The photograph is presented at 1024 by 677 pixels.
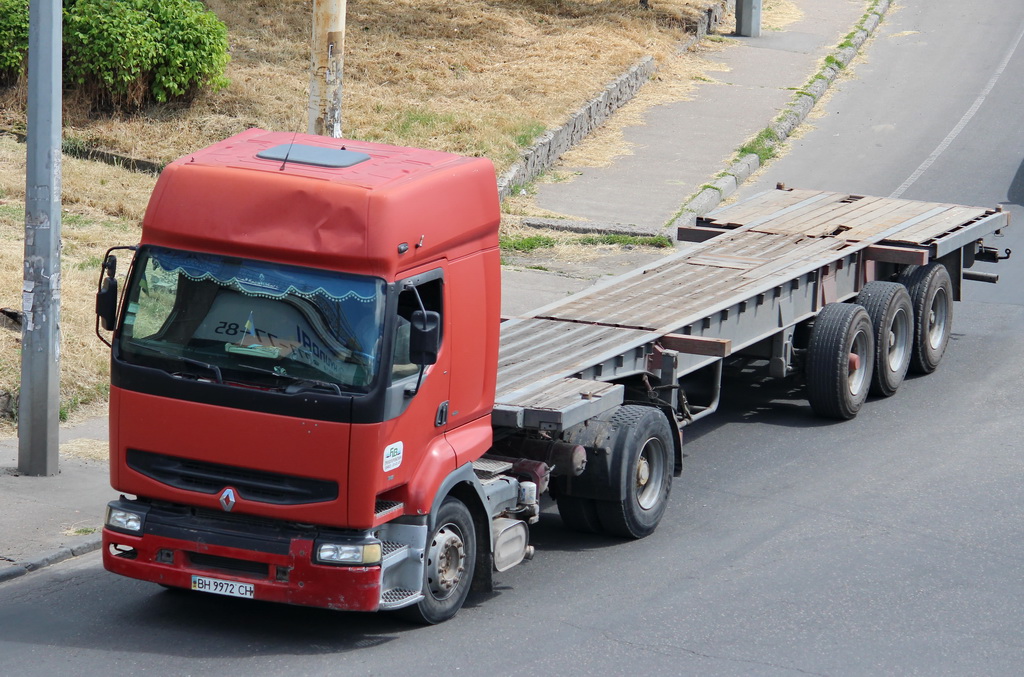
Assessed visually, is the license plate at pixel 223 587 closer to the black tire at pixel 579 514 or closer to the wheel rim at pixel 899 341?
the black tire at pixel 579 514

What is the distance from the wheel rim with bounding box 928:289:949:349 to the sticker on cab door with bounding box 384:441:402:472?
7946mm

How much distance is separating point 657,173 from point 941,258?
6437 mm

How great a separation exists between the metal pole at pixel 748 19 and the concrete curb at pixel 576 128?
1.20 m

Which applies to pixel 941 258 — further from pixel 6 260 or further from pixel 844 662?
pixel 6 260

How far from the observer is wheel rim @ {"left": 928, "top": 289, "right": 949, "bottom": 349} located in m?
13.7

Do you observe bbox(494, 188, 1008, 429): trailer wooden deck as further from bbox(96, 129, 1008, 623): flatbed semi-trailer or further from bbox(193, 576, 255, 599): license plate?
bbox(193, 576, 255, 599): license plate

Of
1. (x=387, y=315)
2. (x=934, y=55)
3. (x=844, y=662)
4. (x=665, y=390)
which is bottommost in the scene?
(x=844, y=662)

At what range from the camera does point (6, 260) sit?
13.8 m

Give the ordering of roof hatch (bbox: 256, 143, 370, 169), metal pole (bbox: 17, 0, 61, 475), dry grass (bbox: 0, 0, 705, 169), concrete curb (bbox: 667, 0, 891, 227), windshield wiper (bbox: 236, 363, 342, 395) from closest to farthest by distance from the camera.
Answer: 1. windshield wiper (bbox: 236, 363, 342, 395)
2. roof hatch (bbox: 256, 143, 370, 169)
3. metal pole (bbox: 17, 0, 61, 475)
4. concrete curb (bbox: 667, 0, 891, 227)
5. dry grass (bbox: 0, 0, 705, 169)

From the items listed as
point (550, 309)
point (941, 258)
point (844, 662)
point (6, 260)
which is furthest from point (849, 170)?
point (844, 662)

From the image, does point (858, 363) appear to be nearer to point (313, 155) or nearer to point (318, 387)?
point (313, 155)

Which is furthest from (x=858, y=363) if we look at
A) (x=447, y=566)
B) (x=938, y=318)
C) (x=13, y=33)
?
(x=13, y=33)

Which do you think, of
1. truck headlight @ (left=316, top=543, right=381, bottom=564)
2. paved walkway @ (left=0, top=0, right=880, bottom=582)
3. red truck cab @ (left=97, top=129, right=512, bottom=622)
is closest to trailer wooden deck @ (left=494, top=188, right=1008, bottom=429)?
red truck cab @ (left=97, top=129, right=512, bottom=622)

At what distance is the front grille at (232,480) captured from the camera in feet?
23.7
